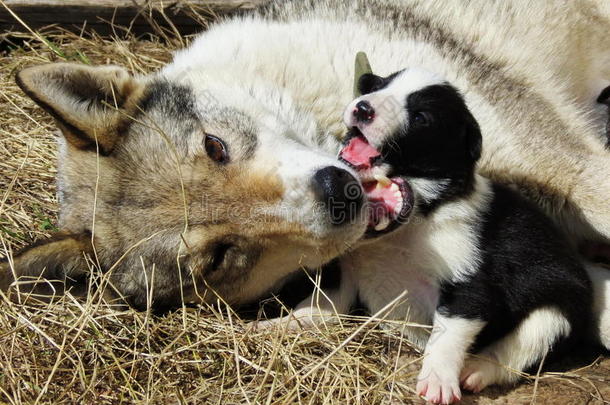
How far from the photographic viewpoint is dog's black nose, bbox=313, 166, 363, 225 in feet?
11.0

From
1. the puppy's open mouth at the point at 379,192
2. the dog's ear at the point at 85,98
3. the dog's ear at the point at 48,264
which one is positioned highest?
the puppy's open mouth at the point at 379,192

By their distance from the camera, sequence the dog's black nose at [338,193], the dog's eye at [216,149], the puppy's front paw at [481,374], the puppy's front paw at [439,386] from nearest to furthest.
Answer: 1. the dog's black nose at [338,193]
2. the puppy's front paw at [439,386]
3. the dog's eye at [216,149]
4. the puppy's front paw at [481,374]

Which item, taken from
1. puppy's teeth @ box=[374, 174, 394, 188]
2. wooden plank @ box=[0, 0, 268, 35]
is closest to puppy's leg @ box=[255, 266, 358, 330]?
puppy's teeth @ box=[374, 174, 394, 188]

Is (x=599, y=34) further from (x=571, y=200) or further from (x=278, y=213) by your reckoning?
(x=278, y=213)

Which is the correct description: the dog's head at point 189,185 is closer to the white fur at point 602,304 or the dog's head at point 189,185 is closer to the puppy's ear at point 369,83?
the puppy's ear at point 369,83

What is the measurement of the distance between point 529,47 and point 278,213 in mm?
2109

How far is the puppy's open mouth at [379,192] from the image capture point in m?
3.60

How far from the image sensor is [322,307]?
405 cm

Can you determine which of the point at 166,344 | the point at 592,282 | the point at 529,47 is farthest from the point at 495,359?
the point at 529,47

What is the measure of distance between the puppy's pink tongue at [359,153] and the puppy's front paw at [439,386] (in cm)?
97

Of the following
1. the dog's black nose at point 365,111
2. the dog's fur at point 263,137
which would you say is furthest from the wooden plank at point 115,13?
the dog's black nose at point 365,111

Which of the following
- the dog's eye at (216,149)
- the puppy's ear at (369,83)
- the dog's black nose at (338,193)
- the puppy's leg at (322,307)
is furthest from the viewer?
the puppy's leg at (322,307)

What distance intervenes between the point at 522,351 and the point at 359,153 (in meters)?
1.21

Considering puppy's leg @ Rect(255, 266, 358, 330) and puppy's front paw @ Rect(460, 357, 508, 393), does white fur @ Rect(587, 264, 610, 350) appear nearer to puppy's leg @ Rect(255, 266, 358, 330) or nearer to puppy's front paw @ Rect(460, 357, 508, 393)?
Answer: puppy's front paw @ Rect(460, 357, 508, 393)
